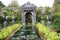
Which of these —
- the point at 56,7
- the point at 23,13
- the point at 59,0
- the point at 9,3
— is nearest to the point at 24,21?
the point at 23,13

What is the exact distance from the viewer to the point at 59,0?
43.3 m

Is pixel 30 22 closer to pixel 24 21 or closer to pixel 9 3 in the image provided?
pixel 24 21

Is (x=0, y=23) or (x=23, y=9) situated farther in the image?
(x=23, y=9)

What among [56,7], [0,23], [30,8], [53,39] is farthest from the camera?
[56,7]

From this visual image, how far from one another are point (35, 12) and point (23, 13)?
2.21 meters

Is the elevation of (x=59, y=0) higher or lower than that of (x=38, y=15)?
higher

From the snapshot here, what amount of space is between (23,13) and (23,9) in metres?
0.75

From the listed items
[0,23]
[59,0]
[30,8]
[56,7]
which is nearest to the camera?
[0,23]

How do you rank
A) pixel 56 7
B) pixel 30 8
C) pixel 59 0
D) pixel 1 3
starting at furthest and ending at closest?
pixel 1 3 → pixel 59 0 → pixel 56 7 → pixel 30 8

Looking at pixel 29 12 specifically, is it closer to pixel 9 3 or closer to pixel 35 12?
pixel 35 12

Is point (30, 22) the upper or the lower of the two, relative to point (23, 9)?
lower

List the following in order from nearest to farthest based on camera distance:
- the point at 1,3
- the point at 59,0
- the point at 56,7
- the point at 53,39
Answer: the point at 53,39 < the point at 56,7 < the point at 59,0 < the point at 1,3

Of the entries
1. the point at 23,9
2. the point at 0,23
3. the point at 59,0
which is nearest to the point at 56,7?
the point at 59,0

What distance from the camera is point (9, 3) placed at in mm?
70188
